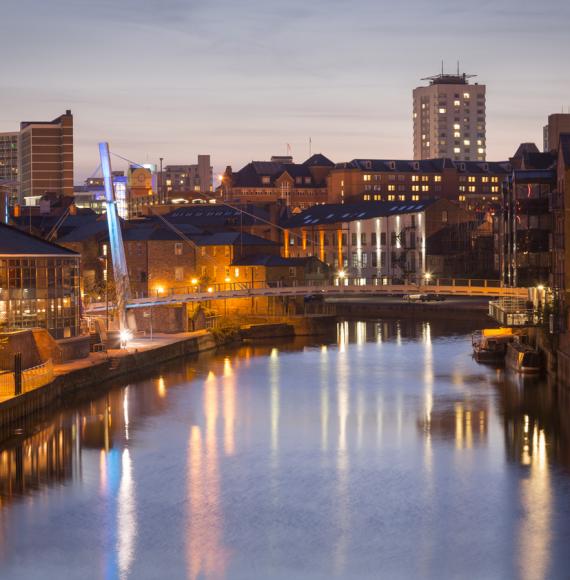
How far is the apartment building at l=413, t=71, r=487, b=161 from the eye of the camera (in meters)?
163

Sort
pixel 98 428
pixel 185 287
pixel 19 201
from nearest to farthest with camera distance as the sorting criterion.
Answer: pixel 98 428
pixel 185 287
pixel 19 201

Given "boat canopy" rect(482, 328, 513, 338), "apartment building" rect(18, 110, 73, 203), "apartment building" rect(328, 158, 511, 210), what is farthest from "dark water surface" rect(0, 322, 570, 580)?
"apartment building" rect(18, 110, 73, 203)

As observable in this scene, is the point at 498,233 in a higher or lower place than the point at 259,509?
higher

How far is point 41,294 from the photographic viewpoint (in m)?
35.2

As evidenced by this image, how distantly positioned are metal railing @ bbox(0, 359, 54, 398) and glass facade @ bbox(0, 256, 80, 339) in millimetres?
2959

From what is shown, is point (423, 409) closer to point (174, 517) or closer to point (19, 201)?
point (174, 517)

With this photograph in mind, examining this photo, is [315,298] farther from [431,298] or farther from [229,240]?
[229,240]

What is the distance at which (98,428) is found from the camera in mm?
28828

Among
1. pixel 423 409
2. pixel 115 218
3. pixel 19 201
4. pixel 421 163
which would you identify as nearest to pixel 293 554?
pixel 423 409

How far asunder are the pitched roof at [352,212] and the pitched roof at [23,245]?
40.3 meters

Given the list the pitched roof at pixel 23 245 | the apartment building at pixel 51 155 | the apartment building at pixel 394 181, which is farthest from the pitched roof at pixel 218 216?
the apartment building at pixel 51 155

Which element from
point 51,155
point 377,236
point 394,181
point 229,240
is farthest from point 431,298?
point 51,155

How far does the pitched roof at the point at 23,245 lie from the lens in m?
34.7

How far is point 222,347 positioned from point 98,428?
19736mm
